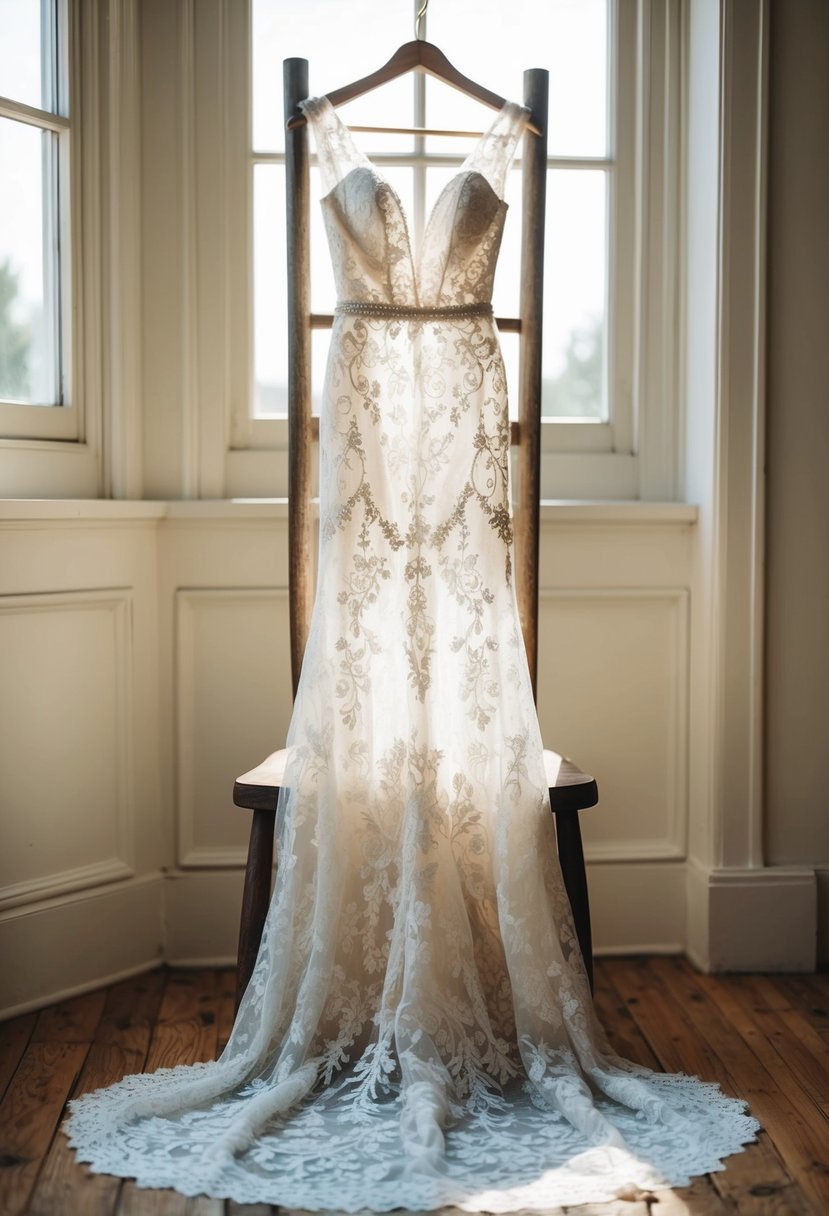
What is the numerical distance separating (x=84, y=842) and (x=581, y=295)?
1518mm

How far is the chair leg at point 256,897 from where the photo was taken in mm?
1836

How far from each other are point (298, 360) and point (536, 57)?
0.96m

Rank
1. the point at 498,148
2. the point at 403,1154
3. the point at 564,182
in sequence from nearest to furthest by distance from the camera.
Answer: the point at 403,1154 → the point at 498,148 → the point at 564,182

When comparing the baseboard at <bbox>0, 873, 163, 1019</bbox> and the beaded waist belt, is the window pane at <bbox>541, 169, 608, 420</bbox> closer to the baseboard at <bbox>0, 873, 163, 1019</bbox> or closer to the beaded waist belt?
the beaded waist belt

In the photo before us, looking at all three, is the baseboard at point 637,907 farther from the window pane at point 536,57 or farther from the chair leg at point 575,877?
the window pane at point 536,57

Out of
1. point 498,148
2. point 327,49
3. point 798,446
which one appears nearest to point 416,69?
point 498,148

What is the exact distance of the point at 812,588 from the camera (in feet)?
7.65

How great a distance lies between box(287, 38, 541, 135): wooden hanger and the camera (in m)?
1.92

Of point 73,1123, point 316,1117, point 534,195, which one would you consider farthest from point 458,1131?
point 534,195

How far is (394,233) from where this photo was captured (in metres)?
1.82

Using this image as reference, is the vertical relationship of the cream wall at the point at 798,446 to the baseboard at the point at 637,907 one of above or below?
above

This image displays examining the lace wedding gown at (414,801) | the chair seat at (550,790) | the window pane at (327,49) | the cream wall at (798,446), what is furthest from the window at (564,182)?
the chair seat at (550,790)

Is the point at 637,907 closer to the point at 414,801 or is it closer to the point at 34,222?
the point at 414,801

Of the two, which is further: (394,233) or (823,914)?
(823,914)
